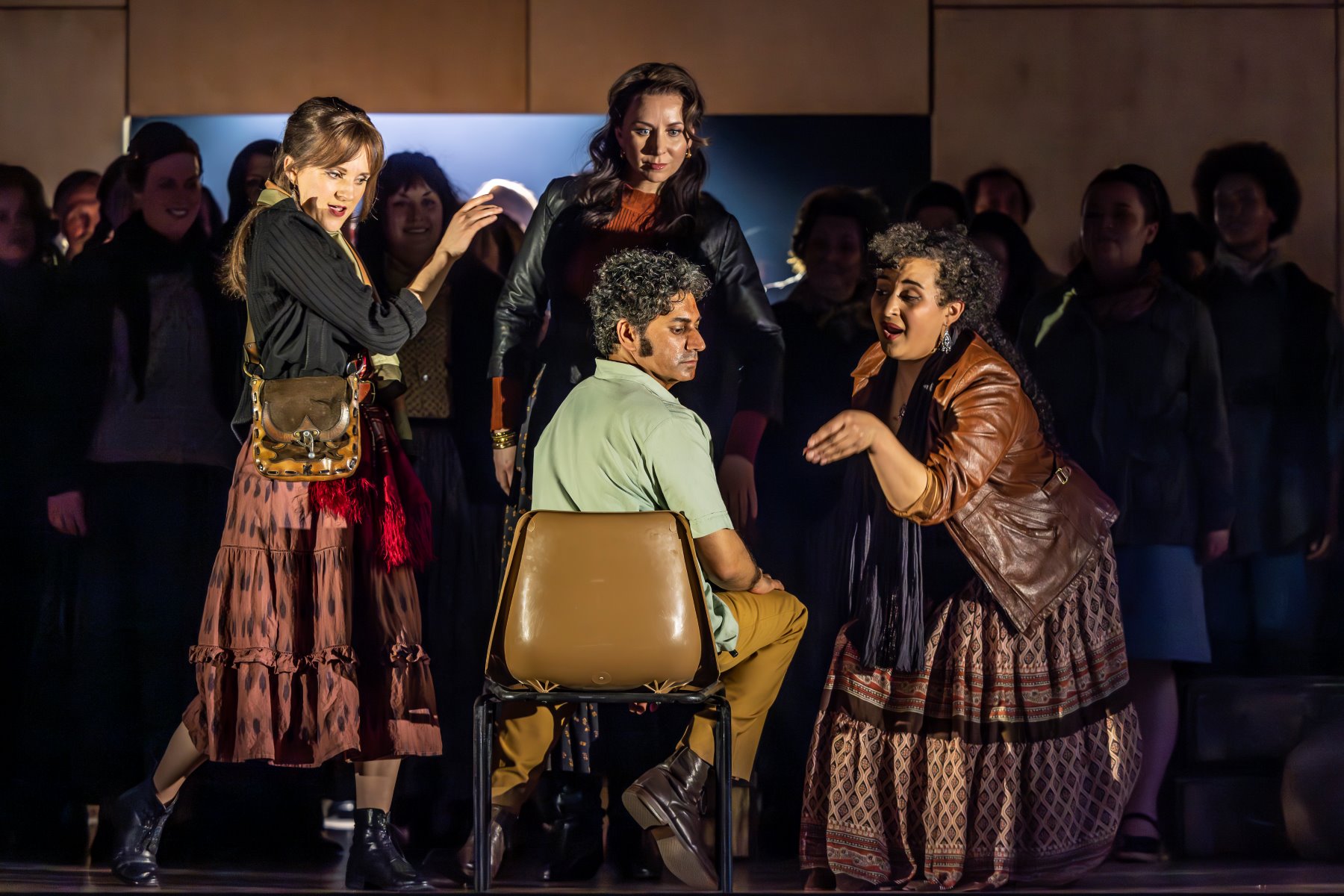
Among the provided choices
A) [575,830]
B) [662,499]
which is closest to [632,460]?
[662,499]

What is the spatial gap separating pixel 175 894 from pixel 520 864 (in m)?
0.91

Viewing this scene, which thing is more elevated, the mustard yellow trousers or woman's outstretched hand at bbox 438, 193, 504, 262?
woman's outstretched hand at bbox 438, 193, 504, 262

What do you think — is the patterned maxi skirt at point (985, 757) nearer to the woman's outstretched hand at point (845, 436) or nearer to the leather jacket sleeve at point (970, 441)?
the leather jacket sleeve at point (970, 441)

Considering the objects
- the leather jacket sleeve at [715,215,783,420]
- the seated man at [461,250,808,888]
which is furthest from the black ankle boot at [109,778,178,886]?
the leather jacket sleeve at [715,215,783,420]

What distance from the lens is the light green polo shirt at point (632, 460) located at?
11.2 feet

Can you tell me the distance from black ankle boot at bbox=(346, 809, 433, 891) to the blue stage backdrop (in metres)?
1.75

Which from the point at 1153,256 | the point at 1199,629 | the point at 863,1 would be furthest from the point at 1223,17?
the point at 1199,629

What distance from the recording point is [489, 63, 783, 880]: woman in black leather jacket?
3.98m

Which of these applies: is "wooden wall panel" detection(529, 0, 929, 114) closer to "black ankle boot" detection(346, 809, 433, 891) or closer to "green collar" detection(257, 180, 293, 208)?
"green collar" detection(257, 180, 293, 208)

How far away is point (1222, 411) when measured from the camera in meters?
4.04

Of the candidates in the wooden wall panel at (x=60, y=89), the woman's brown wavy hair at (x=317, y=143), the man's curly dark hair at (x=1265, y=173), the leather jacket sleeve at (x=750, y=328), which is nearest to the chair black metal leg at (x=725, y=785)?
the leather jacket sleeve at (x=750, y=328)

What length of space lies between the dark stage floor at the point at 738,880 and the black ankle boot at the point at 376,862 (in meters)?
0.09

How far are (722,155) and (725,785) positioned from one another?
72.1 inches

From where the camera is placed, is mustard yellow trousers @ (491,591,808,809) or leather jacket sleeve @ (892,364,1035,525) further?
leather jacket sleeve @ (892,364,1035,525)
